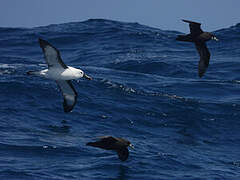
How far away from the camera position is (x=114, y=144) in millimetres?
17531

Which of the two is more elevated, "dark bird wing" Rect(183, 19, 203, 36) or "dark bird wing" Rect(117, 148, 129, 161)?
"dark bird wing" Rect(183, 19, 203, 36)

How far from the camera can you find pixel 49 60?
20000mm

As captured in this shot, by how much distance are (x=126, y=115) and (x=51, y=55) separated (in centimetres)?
646

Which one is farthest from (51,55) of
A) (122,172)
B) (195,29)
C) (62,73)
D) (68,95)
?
(195,29)

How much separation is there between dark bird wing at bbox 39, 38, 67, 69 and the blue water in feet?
9.03

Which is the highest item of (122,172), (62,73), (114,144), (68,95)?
(62,73)

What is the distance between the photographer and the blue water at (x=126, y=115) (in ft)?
61.4

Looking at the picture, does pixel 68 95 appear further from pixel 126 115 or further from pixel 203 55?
pixel 203 55

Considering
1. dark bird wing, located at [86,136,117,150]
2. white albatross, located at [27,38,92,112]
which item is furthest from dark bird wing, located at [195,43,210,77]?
dark bird wing, located at [86,136,117,150]

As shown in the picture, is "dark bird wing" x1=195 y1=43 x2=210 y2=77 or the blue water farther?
"dark bird wing" x1=195 y1=43 x2=210 y2=77

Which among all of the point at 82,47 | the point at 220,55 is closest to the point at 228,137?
the point at 220,55

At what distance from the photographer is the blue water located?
18.7 m

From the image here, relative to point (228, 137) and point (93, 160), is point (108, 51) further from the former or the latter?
point (93, 160)

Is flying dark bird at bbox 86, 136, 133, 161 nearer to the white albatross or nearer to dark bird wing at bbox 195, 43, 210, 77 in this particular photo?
the white albatross
